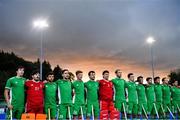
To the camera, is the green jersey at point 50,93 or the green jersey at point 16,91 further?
the green jersey at point 50,93

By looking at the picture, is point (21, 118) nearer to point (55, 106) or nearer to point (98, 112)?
point (55, 106)

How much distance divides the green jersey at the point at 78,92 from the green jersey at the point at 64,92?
36 cm

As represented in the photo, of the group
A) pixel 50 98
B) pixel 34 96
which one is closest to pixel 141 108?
pixel 50 98

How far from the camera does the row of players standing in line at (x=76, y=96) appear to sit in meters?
9.50

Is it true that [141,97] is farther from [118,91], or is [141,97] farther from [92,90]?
[92,90]

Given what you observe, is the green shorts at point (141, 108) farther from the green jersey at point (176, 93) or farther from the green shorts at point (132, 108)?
the green jersey at point (176, 93)

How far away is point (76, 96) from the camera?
34.3ft

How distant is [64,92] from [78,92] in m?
0.63

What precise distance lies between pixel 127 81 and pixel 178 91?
124 inches

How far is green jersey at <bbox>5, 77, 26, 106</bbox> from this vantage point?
372 inches

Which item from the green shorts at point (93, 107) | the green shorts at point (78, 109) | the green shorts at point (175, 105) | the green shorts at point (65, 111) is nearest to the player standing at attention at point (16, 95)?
the green shorts at point (65, 111)

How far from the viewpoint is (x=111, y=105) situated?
10.6 meters

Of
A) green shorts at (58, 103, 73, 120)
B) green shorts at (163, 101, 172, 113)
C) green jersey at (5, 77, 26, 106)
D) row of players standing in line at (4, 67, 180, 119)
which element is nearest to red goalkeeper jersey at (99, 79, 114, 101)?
row of players standing in line at (4, 67, 180, 119)

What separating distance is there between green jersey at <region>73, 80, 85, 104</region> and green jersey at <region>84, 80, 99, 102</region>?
298 mm
